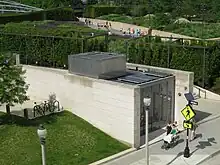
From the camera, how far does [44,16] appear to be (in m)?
67.0

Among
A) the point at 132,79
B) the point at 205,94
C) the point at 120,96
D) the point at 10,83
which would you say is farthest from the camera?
the point at 205,94

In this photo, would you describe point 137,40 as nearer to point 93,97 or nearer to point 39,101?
point 39,101

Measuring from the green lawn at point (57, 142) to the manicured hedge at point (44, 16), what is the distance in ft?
124

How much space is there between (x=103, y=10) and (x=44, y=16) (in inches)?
702

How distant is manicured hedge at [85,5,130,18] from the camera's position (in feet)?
265

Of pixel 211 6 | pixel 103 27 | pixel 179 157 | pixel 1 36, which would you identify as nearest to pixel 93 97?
pixel 179 157

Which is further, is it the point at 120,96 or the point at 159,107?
the point at 159,107

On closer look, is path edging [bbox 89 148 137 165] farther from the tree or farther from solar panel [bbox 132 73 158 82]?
the tree

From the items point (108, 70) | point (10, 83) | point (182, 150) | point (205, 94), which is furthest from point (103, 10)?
point (182, 150)

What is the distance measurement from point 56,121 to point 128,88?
4.59m

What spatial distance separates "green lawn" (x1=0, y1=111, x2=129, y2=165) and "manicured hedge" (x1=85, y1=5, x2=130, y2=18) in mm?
58517

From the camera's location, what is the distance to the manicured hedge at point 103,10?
265 feet

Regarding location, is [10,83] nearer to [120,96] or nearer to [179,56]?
[120,96]

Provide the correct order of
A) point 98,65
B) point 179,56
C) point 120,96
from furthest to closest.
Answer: point 179,56 < point 98,65 < point 120,96
